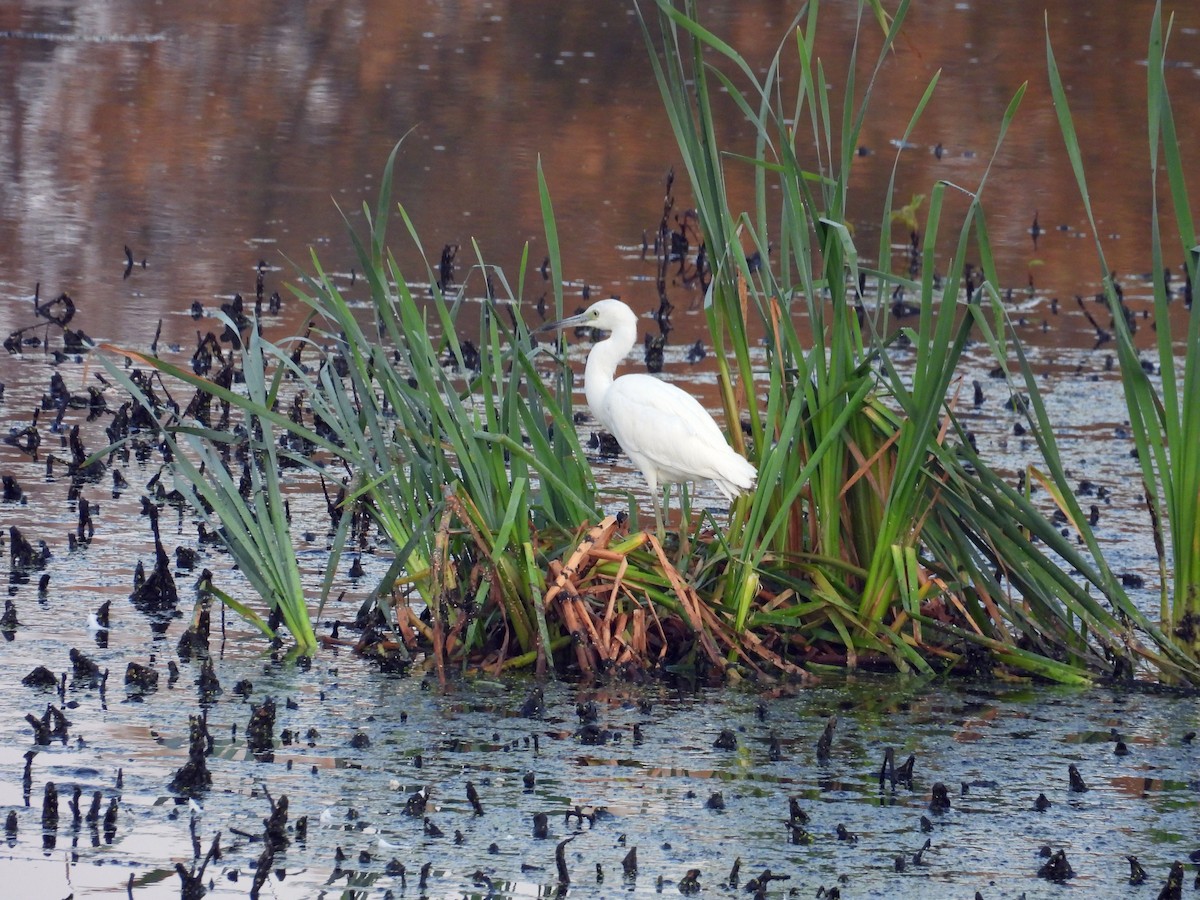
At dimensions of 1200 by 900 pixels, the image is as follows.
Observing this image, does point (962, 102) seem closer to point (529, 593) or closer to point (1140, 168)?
point (1140, 168)

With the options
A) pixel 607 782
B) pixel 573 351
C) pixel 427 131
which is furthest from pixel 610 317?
pixel 427 131

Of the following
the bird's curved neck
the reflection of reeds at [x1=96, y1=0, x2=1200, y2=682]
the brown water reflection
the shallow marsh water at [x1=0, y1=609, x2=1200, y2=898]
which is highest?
the brown water reflection

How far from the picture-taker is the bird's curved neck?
21.5ft

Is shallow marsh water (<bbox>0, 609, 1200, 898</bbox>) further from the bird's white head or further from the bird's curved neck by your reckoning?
the bird's white head

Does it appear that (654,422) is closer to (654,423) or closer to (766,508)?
(654,423)

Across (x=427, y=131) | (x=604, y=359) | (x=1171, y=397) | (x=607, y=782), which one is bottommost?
(x=607, y=782)

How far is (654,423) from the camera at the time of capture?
20.2 feet

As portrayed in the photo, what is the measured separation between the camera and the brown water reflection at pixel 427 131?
41.3ft

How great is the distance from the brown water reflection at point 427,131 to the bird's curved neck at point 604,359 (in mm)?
4027

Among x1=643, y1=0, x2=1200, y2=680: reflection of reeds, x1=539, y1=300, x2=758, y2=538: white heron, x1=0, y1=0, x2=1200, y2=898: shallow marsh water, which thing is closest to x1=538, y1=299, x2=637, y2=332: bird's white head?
x1=539, y1=300, x2=758, y2=538: white heron

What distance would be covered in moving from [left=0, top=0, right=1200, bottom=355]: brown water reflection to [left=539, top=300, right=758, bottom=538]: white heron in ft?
13.3

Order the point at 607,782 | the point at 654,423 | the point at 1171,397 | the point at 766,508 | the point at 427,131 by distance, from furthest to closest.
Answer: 1. the point at 427,131
2. the point at 654,423
3. the point at 766,508
4. the point at 1171,397
5. the point at 607,782

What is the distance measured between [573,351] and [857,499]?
4.68 metres

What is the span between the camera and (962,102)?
19.4m
